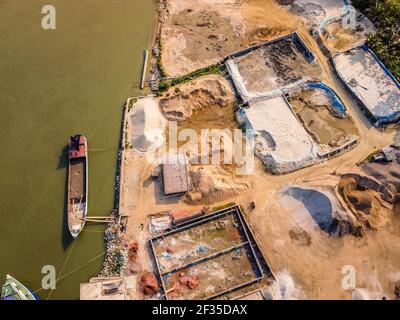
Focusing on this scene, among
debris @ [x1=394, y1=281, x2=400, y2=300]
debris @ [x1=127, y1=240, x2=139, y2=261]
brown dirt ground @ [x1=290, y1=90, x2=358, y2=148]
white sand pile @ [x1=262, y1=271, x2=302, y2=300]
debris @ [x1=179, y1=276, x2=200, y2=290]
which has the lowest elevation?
debris @ [x1=394, y1=281, x2=400, y2=300]

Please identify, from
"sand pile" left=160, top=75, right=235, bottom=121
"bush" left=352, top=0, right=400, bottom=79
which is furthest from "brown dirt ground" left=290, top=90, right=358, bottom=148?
"bush" left=352, top=0, right=400, bottom=79

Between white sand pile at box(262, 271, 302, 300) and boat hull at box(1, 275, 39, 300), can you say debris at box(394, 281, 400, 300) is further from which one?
boat hull at box(1, 275, 39, 300)

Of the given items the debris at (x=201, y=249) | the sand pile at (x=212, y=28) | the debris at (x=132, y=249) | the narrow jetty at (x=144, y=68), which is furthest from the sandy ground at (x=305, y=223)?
the narrow jetty at (x=144, y=68)

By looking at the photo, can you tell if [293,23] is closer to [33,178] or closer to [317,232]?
[317,232]

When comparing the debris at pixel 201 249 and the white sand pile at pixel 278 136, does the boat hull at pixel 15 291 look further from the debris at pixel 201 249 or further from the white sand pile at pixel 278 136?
the white sand pile at pixel 278 136

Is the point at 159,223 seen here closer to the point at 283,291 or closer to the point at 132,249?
the point at 132,249

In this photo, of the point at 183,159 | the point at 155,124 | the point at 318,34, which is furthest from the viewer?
the point at 318,34
